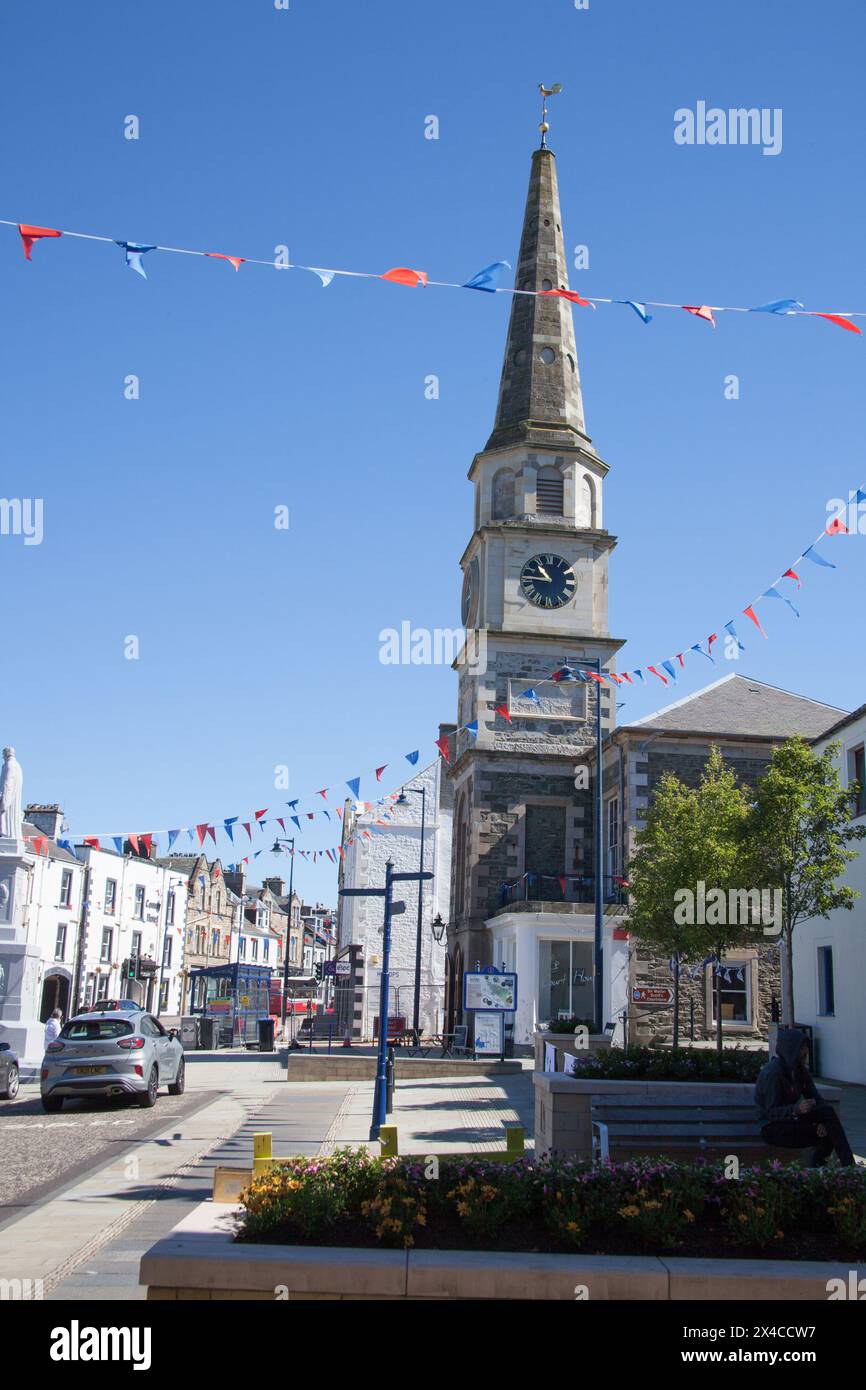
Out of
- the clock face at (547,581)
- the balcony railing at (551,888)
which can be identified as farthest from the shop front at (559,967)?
the clock face at (547,581)

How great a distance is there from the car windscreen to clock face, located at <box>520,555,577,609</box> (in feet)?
75.4

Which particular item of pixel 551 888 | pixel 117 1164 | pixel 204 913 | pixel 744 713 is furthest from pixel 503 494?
pixel 204 913

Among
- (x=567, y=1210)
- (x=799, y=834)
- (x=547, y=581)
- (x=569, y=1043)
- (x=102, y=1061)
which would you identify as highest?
(x=547, y=581)

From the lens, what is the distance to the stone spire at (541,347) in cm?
4081

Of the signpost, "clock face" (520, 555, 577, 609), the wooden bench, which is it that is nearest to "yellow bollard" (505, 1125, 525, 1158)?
the wooden bench

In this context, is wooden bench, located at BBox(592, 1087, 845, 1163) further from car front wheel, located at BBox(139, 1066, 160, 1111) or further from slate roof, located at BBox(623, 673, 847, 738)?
slate roof, located at BBox(623, 673, 847, 738)

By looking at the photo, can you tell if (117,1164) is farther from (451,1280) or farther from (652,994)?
(652,994)

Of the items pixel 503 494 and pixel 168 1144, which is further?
pixel 503 494

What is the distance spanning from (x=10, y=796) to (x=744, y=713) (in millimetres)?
20774

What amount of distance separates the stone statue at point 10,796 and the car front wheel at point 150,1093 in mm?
9295

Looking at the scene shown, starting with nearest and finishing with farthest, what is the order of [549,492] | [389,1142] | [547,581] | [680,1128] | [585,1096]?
[389,1142]
[680,1128]
[585,1096]
[547,581]
[549,492]

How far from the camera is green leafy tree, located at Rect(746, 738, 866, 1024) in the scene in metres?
19.9

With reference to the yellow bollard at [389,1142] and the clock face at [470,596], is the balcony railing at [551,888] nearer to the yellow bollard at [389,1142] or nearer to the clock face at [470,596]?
the clock face at [470,596]

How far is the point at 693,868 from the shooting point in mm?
22422
